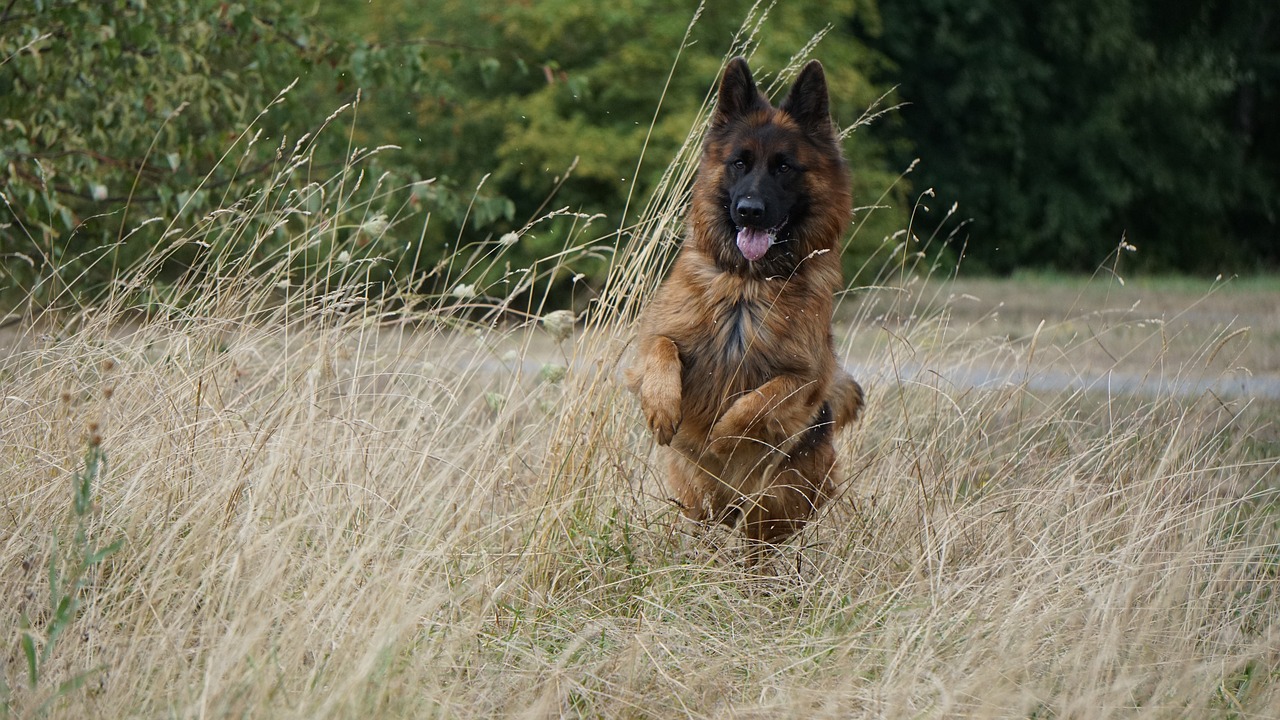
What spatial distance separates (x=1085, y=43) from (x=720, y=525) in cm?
2287

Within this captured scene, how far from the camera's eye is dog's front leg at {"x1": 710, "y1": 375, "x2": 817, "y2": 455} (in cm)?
417

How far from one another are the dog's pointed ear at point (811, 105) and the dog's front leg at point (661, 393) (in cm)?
105

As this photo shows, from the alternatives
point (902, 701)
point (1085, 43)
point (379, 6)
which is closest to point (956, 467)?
point (902, 701)

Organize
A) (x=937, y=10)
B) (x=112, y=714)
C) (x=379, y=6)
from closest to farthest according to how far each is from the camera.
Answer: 1. (x=112, y=714)
2. (x=379, y=6)
3. (x=937, y=10)

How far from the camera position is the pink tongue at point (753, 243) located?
14.3 feet

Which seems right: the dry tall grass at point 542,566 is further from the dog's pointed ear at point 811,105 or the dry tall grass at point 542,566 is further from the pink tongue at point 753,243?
the dog's pointed ear at point 811,105

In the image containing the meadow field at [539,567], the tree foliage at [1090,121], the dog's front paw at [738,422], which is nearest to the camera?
the meadow field at [539,567]

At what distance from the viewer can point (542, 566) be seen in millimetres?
3994

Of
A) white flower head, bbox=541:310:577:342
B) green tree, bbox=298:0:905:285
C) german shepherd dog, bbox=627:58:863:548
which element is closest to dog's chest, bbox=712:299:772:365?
german shepherd dog, bbox=627:58:863:548

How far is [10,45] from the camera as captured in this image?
19.4 ft

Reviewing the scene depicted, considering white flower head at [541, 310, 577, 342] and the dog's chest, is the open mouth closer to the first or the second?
the dog's chest

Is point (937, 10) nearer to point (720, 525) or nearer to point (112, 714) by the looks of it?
point (720, 525)

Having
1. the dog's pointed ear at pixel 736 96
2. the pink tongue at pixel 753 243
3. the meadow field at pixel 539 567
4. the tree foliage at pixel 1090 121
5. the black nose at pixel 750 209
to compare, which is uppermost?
the dog's pointed ear at pixel 736 96

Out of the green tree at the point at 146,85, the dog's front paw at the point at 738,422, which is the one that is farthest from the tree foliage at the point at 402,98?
the dog's front paw at the point at 738,422
